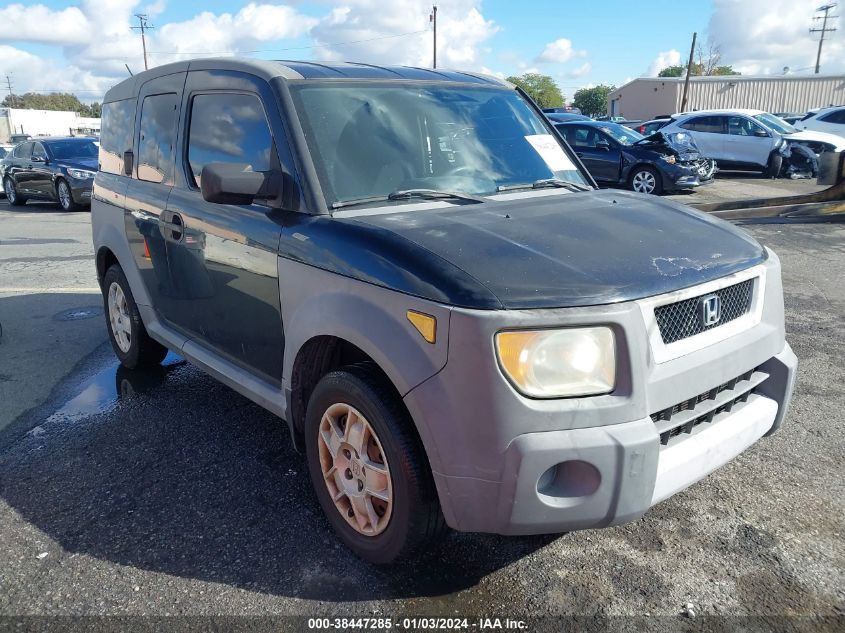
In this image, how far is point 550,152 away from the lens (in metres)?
3.89

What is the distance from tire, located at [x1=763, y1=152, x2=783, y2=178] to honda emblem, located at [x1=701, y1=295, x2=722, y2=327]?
18.3 metres

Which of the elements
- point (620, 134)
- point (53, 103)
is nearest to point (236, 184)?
point (620, 134)

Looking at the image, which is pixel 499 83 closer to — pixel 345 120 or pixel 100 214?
pixel 345 120

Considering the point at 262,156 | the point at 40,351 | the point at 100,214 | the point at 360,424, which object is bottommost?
the point at 40,351

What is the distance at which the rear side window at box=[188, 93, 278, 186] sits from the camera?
3254 mm

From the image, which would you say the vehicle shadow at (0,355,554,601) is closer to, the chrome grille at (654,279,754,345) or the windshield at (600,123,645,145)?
the chrome grille at (654,279,754,345)

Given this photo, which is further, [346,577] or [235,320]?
[235,320]

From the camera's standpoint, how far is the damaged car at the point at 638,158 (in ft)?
48.1

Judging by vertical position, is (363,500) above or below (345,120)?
below

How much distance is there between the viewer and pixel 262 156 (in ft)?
10.7

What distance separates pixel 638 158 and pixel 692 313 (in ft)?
43.7

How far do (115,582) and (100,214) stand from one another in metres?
3.13

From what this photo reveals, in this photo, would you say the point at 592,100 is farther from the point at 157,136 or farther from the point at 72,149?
the point at 157,136

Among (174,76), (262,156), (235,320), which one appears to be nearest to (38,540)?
(235,320)
